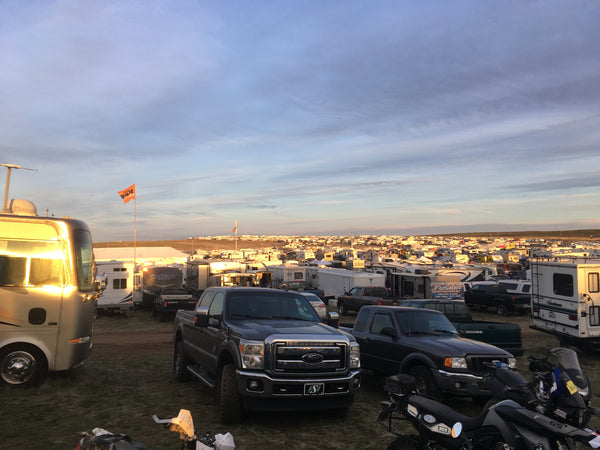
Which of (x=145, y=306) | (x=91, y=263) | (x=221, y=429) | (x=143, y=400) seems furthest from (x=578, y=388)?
(x=145, y=306)

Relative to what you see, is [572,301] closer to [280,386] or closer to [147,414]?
[280,386]

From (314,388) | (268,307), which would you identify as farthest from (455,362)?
(268,307)

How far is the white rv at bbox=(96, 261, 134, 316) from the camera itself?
83.8ft

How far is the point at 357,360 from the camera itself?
7668 mm

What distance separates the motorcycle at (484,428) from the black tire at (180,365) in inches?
241

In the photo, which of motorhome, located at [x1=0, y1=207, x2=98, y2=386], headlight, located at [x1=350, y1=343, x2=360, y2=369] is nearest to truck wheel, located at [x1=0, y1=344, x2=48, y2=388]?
motorhome, located at [x1=0, y1=207, x2=98, y2=386]

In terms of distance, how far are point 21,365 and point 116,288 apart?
1687cm

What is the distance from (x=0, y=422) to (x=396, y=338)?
706cm

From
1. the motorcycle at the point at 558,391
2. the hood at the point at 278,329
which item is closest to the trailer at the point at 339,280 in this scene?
the hood at the point at 278,329

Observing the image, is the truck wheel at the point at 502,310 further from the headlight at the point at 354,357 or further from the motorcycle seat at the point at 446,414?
the motorcycle seat at the point at 446,414

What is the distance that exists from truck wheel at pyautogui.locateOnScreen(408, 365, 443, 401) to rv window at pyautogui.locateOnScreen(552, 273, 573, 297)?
8.97 m

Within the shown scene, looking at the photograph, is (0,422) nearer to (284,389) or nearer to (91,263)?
(91,263)

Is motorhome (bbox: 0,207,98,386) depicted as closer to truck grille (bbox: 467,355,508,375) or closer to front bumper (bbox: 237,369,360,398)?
front bumper (bbox: 237,369,360,398)

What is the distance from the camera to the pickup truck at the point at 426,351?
823 centimetres
